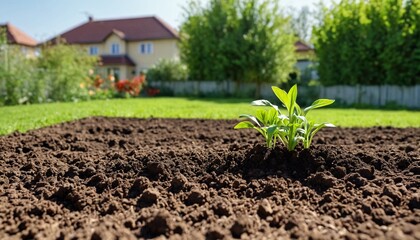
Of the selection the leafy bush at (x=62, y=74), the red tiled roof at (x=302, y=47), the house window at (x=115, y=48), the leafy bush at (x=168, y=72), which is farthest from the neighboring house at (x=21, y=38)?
the red tiled roof at (x=302, y=47)

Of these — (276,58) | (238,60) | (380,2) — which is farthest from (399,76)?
(238,60)

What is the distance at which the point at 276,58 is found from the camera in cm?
1778

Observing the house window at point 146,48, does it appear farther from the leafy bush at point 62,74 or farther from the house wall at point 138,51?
the leafy bush at point 62,74

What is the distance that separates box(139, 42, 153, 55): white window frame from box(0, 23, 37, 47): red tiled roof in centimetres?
1149

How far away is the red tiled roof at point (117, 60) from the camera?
31.9 meters

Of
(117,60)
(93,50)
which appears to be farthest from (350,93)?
(93,50)

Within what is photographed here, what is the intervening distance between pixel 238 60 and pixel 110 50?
61.7 ft

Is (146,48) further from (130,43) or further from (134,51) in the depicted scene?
(130,43)

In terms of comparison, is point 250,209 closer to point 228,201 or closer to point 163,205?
point 228,201

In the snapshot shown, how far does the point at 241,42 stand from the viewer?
58.1 ft

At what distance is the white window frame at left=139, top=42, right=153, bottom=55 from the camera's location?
1276 inches

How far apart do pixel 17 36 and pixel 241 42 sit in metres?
26.7

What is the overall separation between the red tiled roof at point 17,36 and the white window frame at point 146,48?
A: 11.5 metres

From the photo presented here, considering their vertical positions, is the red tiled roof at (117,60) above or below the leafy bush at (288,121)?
above
